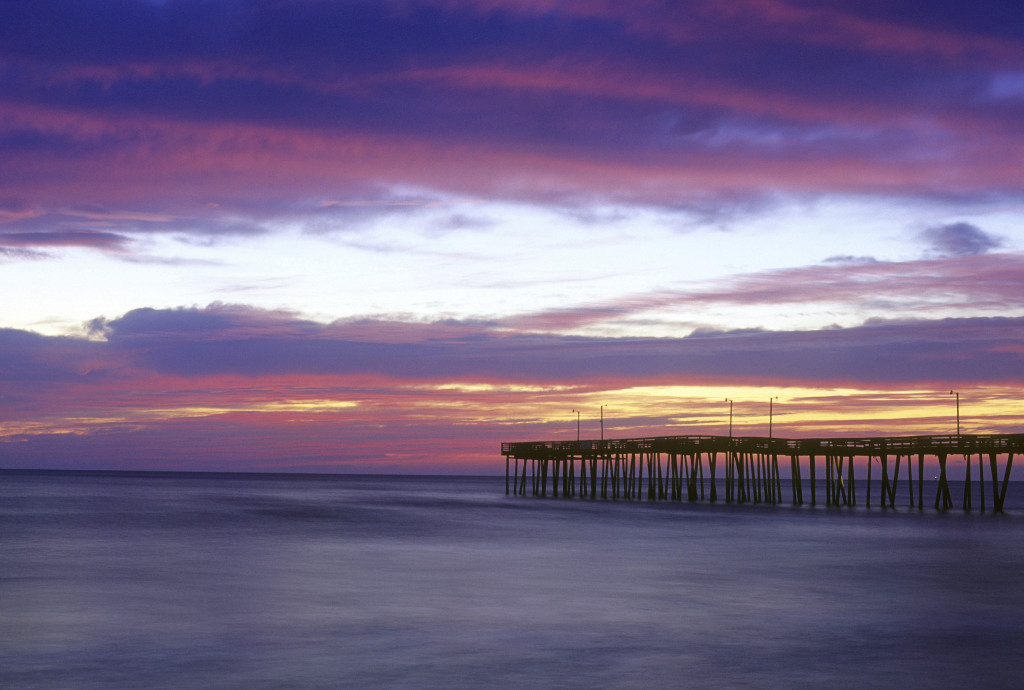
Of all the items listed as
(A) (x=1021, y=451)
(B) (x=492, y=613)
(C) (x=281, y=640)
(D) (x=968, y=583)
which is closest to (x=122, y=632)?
(C) (x=281, y=640)

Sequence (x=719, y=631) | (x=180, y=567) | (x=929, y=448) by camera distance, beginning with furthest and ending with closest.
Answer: (x=929, y=448) → (x=180, y=567) → (x=719, y=631)

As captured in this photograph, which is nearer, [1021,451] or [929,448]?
[1021,451]

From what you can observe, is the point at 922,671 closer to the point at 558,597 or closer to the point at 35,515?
the point at 558,597

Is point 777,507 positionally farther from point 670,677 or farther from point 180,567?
point 670,677

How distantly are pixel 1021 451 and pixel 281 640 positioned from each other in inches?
1888

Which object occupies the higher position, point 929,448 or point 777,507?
point 929,448

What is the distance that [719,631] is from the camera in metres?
21.7

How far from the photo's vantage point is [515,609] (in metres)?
24.7

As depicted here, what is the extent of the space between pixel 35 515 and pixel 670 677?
195 feet

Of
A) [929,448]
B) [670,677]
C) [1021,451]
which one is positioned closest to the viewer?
Answer: [670,677]

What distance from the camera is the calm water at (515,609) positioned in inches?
689

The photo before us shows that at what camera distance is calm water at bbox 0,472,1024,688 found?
57.4ft

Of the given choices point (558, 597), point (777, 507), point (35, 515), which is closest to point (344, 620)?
point (558, 597)

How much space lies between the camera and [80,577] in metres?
31.1
